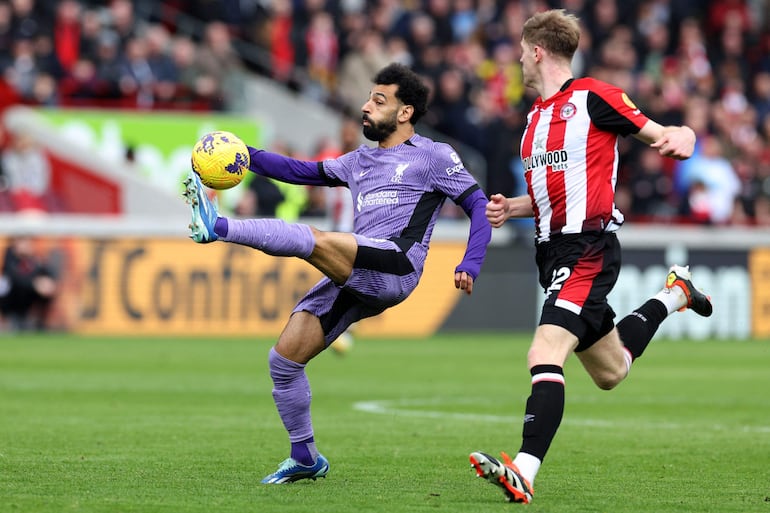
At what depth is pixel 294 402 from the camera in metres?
8.08

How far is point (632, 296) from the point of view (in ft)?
73.7

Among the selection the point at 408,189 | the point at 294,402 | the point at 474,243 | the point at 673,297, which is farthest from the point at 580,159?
the point at 294,402

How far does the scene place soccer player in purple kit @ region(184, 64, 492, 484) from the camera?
788 cm

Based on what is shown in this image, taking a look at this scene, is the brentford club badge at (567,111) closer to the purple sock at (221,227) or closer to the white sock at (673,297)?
the white sock at (673,297)

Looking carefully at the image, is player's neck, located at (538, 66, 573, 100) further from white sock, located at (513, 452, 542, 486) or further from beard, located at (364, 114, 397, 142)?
white sock, located at (513, 452, 542, 486)

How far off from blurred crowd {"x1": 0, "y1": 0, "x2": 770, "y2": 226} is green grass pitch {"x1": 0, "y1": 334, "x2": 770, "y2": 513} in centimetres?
547

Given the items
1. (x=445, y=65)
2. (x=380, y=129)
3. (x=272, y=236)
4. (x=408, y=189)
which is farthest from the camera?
(x=445, y=65)

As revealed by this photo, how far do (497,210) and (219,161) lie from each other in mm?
1490

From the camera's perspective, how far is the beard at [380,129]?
827 centimetres

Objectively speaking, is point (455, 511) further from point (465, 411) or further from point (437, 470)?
point (465, 411)

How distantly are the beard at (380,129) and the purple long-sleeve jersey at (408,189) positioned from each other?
0.26ft

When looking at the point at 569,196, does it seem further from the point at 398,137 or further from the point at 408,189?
the point at 398,137

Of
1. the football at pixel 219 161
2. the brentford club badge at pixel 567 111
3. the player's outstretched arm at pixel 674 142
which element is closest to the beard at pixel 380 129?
the football at pixel 219 161

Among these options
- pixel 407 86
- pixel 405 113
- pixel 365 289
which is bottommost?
pixel 365 289
